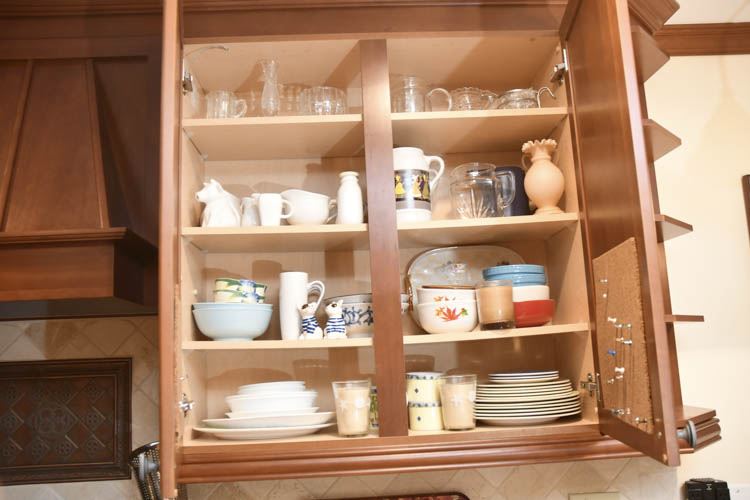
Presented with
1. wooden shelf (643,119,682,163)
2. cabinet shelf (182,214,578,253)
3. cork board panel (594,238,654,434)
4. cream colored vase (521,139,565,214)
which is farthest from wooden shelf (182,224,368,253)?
wooden shelf (643,119,682,163)

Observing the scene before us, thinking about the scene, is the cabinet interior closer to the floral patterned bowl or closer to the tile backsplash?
the floral patterned bowl

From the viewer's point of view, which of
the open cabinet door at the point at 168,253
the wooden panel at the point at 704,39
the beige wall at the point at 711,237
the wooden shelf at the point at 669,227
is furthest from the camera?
the wooden panel at the point at 704,39

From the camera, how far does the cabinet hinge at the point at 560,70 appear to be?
1596mm

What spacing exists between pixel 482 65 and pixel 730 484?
1326mm

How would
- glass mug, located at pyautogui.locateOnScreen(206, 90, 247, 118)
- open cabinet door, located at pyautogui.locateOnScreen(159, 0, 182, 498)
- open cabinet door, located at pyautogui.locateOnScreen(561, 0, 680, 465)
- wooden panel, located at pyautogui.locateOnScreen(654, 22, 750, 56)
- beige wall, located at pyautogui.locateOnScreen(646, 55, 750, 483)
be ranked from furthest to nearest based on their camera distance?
wooden panel, located at pyautogui.locateOnScreen(654, 22, 750, 56) → beige wall, located at pyautogui.locateOnScreen(646, 55, 750, 483) → glass mug, located at pyautogui.locateOnScreen(206, 90, 247, 118) → open cabinet door, located at pyautogui.locateOnScreen(159, 0, 182, 498) → open cabinet door, located at pyautogui.locateOnScreen(561, 0, 680, 465)

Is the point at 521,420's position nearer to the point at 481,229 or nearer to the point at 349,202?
the point at 481,229

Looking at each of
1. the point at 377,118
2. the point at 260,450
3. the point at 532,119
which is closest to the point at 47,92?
the point at 377,118

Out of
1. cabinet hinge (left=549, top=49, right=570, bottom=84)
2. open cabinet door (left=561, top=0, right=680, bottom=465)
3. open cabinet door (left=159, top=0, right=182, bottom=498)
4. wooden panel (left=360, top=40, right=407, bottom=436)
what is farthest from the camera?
cabinet hinge (left=549, top=49, right=570, bottom=84)

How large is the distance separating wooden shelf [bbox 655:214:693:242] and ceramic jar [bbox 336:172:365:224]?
689 mm

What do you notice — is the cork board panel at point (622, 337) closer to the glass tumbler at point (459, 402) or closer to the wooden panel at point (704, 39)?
the glass tumbler at point (459, 402)

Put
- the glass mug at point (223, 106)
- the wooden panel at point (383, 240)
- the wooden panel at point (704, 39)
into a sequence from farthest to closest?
the wooden panel at point (704, 39) < the glass mug at point (223, 106) < the wooden panel at point (383, 240)

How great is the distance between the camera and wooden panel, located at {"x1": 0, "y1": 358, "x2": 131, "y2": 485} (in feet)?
5.72

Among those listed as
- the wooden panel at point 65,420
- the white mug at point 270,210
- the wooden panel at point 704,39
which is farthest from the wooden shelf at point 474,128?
the wooden panel at point 65,420

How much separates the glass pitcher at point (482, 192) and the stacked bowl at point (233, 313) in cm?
56
